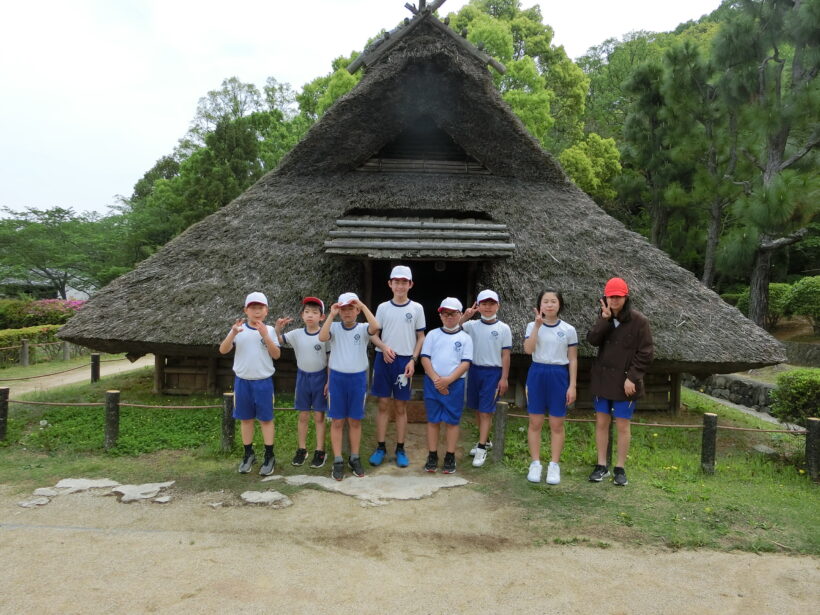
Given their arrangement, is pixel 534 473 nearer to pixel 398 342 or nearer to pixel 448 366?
pixel 448 366

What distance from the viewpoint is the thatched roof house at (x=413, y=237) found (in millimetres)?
6855

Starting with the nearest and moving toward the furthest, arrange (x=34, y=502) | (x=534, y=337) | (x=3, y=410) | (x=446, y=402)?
1. (x=34, y=502)
2. (x=534, y=337)
3. (x=446, y=402)
4. (x=3, y=410)

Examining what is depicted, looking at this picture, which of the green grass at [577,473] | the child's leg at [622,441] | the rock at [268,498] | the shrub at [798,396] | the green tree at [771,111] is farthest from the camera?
the green tree at [771,111]

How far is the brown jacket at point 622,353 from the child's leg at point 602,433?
257mm

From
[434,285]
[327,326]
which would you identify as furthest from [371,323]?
[434,285]

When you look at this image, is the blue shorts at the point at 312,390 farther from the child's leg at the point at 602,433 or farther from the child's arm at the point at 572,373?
the child's leg at the point at 602,433

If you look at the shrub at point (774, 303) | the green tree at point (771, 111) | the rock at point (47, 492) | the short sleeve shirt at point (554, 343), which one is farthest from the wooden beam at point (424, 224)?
the shrub at point (774, 303)

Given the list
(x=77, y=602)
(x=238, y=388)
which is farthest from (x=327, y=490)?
(x=77, y=602)

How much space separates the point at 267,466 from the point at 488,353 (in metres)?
2.50

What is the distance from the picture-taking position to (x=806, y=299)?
13.8 meters

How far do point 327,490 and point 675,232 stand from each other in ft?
66.1

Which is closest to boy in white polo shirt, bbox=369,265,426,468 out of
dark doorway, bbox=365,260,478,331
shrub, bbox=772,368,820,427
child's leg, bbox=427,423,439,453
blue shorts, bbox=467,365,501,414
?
child's leg, bbox=427,423,439,453

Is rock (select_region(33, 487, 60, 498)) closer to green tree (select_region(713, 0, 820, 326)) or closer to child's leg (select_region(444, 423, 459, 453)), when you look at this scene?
child's leg (select_region(444, 423, 459, 453))

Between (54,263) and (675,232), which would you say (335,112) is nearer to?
(675,232)
